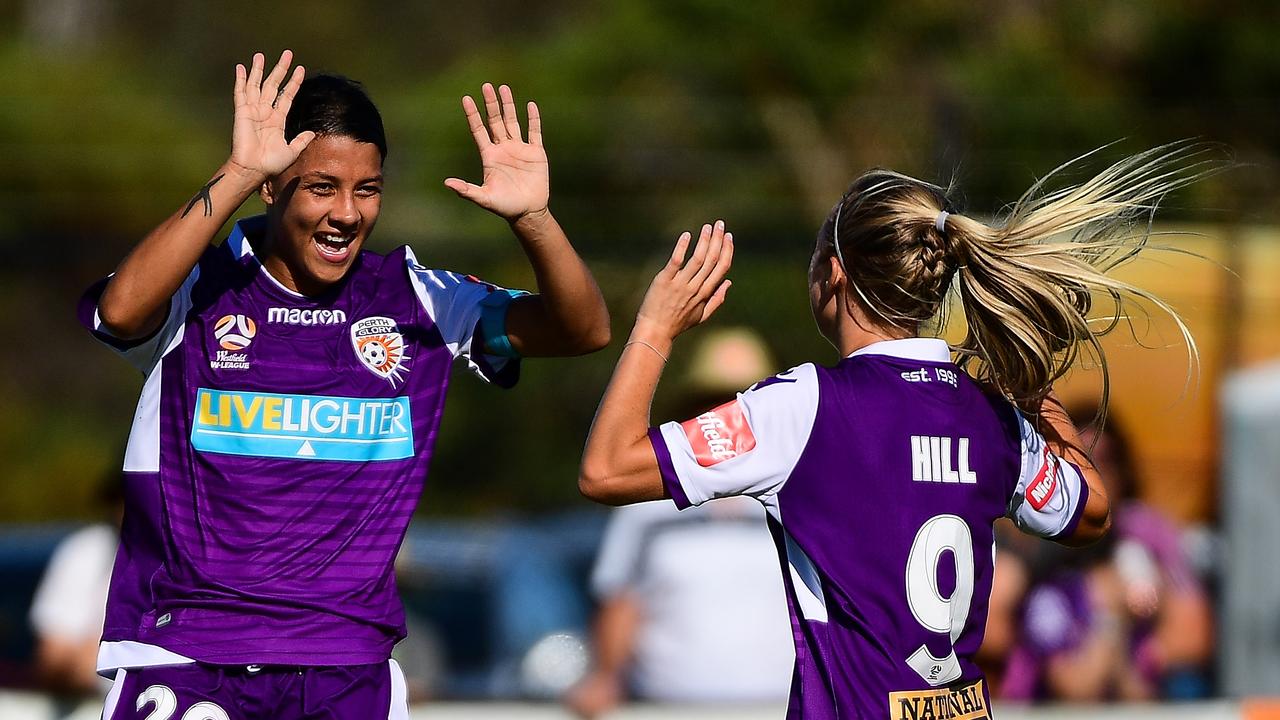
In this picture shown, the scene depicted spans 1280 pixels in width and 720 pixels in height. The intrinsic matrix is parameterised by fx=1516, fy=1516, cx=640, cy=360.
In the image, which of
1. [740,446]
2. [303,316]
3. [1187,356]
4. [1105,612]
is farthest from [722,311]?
[740,446]

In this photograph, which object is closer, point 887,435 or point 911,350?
point 887,435

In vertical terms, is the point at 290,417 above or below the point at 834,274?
below

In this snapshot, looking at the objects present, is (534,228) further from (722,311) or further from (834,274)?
(722,311)

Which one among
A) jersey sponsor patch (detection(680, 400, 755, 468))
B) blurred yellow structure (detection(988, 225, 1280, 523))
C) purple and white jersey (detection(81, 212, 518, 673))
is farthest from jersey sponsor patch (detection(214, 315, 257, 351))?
blurred yellow structure (detection(988, 225, 1280, 523))

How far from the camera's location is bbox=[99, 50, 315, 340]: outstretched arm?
3.03 metres

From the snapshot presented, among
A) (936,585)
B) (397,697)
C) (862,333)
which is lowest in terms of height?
(397,697)

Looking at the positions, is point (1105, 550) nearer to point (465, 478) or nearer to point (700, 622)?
point (700, 622)

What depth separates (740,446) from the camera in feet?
9.68

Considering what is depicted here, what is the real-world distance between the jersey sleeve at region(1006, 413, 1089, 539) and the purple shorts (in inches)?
58.4

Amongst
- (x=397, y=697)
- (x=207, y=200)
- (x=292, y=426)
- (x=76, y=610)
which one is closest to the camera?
(x=207, y=200)

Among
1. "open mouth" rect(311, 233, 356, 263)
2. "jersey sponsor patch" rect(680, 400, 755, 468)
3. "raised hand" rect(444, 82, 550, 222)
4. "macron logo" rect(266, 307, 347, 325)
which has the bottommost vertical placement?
"jersey sponsor patch" rect(680, 400, 755, 468)

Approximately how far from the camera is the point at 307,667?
10.6ft

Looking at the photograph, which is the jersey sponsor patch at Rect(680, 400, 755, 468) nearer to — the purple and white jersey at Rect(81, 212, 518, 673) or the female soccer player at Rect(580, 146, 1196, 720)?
the female soccer player at Rect(580, 146, 1196, 720)

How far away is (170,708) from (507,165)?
1332 millimetres
